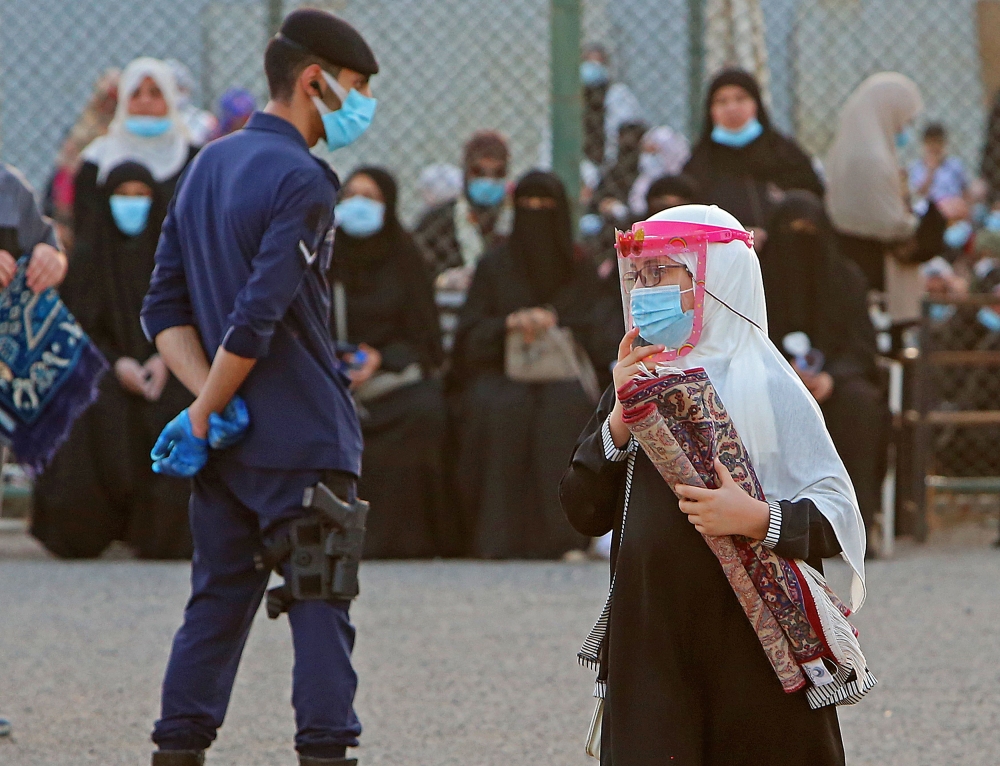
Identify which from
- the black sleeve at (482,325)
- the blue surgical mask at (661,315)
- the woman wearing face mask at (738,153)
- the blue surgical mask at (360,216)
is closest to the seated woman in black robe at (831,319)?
the woman wearing face mask at (738,153)

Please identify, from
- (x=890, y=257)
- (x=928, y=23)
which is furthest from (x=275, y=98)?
(x=928, y=23)

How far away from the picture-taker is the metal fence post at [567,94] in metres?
7.28

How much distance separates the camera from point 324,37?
10.7 ft

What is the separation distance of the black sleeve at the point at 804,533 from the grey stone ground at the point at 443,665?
1.43 m

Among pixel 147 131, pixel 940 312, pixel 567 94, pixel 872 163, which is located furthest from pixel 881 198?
pixel 147 131

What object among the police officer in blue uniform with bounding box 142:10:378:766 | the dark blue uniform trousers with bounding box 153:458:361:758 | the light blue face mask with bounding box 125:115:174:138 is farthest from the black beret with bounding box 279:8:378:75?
the light blue face mask with bounding box 125:115:174:138

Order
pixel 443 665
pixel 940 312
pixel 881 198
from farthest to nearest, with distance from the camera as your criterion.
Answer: pixel 940 312
pixel 881 198
pixel 443 665

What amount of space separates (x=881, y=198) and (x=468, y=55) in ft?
7.24

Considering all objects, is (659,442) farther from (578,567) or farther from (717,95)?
(717,95)

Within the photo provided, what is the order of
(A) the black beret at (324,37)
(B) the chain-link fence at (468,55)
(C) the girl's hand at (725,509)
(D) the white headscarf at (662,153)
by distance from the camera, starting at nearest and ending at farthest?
(C) the girl's hand at (725,509) < (A) the black beret at (324,37) < (B) the chain-link fence at (468,55) < (D) the white headscarf at (662,153)

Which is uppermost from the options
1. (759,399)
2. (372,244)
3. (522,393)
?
(759,399)

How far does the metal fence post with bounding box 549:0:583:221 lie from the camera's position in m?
7.28

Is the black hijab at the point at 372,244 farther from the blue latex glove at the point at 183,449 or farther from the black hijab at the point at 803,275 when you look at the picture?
the blue latex glove at the point at 183,449

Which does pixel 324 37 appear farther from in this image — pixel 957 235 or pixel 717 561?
pixel 957 235
